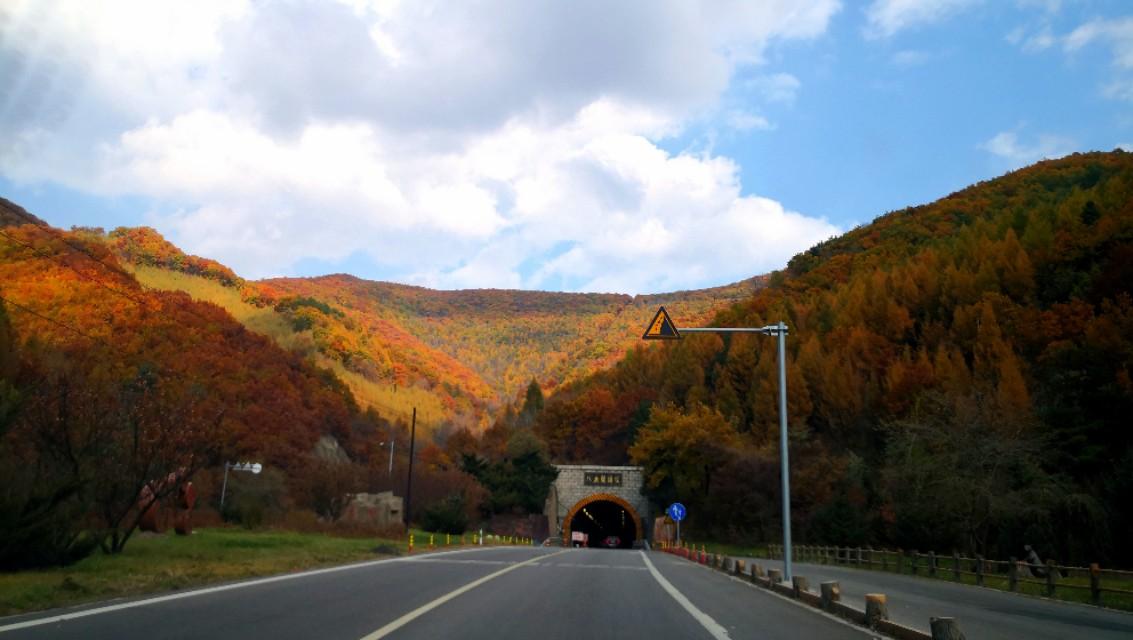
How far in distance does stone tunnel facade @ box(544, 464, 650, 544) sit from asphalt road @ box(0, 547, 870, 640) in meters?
61.0

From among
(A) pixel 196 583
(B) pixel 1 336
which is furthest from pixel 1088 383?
(B) pixel 1 336

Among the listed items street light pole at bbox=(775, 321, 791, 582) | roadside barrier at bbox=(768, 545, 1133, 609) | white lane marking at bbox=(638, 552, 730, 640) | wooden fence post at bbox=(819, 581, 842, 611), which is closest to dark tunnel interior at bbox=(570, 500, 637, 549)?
roadside barrier at bbox=(768, 545, 1133, 609)

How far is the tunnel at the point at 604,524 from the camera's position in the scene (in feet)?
293

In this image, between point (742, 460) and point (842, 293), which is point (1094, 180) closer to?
point (842, 293)

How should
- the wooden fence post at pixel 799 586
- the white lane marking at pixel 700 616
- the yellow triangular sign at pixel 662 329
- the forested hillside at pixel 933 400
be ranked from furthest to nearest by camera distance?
the forested hillside at pixel 933 400, the yellow triangular sign at pixel 662 329, the wooden fence post at pixel 799 586, the white lane marking at pixel 700 616

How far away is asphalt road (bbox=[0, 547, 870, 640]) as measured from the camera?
7.88 m

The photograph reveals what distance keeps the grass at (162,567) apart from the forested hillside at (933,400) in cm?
2245

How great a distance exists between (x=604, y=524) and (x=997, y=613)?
90047mm

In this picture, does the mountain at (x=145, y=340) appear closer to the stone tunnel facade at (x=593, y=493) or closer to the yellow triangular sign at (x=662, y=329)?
the stone tunnel facade at (x=593, y=493)

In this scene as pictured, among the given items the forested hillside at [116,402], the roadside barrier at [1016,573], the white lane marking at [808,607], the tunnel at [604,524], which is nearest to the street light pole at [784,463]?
the white lane marking at [808,607]

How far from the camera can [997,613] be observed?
13664 millimetres

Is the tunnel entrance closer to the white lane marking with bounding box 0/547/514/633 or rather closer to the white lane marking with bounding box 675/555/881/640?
the white lane marking with bounding box 675/555/881/640

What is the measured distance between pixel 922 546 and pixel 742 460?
70.3 ft

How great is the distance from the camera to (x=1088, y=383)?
33875 millimetres
